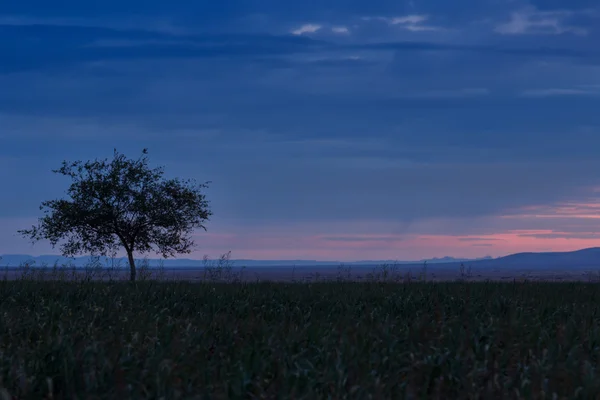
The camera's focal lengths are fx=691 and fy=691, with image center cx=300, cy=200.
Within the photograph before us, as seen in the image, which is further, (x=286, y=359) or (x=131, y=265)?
(x=131, y=265)

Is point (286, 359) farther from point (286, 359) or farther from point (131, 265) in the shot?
point (131, 265)

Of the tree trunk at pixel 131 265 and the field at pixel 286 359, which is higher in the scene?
the tree trunk at pixel 131 265

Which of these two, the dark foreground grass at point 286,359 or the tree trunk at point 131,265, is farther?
the tree trunk at point 131,265

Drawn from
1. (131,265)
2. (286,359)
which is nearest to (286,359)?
(286,359)

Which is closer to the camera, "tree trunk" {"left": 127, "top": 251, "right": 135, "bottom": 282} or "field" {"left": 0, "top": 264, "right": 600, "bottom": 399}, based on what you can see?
"field" {"left": 0, "top": 264, "right": 600, "bottom": 399}

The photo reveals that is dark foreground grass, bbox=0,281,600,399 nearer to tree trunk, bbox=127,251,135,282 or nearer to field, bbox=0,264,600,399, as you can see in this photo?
field, bbox=0,264,600,399

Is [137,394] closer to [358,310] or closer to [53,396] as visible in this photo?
[53,396]

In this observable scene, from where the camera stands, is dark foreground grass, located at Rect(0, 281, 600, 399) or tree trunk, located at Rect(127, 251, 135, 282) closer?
dark foreground grass, located at Rect(0, 281, 600, 399)

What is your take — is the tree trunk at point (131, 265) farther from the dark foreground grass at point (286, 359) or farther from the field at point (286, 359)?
the dark foreground grass at point (286, 359)

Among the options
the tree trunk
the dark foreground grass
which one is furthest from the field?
the tree trunk

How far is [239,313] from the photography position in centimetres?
1495

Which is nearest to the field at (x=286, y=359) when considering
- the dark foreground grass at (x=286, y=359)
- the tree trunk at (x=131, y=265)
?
the dark foreground grass at (x=286, y=359)

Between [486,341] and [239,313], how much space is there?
19.8ft

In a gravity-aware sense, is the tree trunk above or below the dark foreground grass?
above
